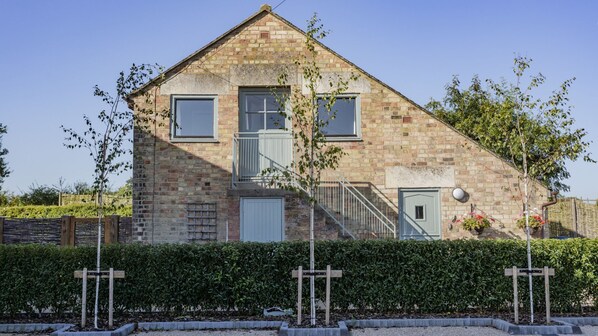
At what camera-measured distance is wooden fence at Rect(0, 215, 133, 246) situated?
19.1 metres

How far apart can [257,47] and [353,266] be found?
7.76 meters

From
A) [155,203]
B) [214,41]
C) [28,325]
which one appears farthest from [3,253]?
[214,41]

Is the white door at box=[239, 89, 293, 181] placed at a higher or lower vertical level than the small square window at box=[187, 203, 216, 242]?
higher

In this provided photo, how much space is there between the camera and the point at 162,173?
14.8m

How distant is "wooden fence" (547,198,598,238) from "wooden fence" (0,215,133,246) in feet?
49.0

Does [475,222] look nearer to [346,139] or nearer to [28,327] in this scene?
[346,139]

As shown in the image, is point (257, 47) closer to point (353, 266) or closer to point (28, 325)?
point (353, 266)

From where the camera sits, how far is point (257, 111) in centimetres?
1530

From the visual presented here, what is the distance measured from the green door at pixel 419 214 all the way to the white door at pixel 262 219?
3174 millimetres

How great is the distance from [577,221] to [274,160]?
12264mm

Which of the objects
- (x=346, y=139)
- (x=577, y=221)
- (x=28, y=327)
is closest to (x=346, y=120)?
(x=346, y=139)

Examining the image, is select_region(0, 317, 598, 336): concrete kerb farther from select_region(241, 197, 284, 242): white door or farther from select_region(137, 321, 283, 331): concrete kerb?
select_region(241, 197, 284, 242): white door

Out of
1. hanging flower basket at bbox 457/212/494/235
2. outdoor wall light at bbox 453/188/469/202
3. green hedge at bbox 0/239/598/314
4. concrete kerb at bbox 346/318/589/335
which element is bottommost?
concrete kerb at bbox 346/318/589/335

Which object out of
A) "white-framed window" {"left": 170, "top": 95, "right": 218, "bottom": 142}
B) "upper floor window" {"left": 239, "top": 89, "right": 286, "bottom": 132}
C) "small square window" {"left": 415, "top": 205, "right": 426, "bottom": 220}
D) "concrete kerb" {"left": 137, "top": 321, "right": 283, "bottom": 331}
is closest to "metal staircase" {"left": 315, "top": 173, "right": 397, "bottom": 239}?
"small square window" {"left": 415, "top": 205, "right": 426, "bottom": 220}
